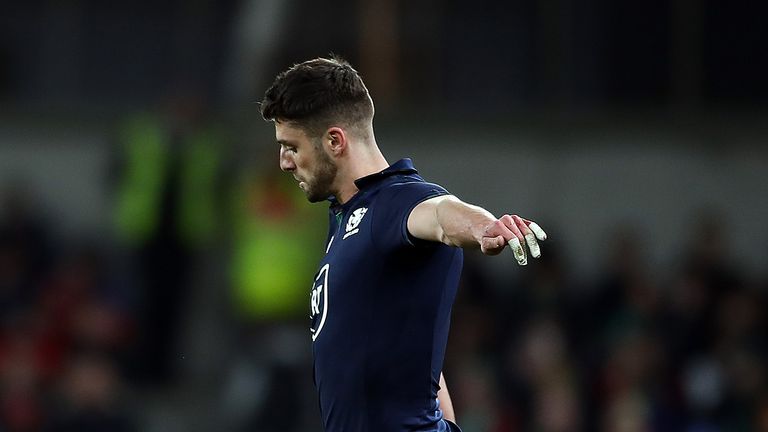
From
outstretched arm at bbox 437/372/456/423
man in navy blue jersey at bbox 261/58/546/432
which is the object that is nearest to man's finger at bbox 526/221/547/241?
man in navy blue jersey at bbox 261/58/546/432

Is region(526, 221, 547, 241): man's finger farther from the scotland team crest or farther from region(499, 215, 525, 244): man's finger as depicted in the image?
the scotland team crest

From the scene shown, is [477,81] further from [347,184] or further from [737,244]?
[347,184]

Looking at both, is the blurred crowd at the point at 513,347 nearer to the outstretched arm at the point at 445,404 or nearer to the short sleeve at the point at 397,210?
the outstretched arm at the point at 445,404

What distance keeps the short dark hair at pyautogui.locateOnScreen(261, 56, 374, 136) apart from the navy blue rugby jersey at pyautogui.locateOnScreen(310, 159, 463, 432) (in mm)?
197

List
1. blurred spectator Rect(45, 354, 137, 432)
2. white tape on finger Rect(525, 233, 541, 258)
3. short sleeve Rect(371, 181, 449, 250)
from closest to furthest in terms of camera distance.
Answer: white tape on finger Rect(525, 233, 541, 258) → short sleeve Rect(371, 181, 449, 250) → blurred spectator Rect(45, 354, 137, 432)

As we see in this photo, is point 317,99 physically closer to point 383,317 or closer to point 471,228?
point 383,317

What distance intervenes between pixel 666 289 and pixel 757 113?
2456 millimetres

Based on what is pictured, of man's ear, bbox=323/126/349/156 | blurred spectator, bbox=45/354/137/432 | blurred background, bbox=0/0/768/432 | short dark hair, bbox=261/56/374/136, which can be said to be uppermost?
short dark hair, bbox=261/56/374/136

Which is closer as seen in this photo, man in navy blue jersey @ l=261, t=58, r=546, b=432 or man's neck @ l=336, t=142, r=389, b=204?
man in navy blue jersey @ l=261, t=58, r=546, b=432

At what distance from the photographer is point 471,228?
12.0 ft

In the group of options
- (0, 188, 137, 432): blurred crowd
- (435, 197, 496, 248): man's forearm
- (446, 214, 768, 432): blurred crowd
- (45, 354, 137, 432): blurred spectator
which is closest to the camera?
(435, 197, 496, 248): man's forearm

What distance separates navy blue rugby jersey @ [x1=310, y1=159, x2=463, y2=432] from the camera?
408 centimetres

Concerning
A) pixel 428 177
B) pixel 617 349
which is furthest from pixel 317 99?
pixel 428 177

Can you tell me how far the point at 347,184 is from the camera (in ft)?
14.0
